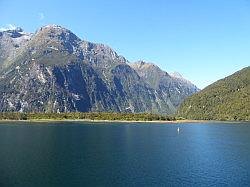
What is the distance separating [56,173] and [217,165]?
49.9m

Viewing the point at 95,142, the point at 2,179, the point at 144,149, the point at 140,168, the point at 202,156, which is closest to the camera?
the point at 2,179

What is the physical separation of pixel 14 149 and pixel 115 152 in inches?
1437

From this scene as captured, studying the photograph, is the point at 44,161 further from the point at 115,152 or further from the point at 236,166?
the point at 236,166

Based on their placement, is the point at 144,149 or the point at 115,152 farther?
the point at 144,149

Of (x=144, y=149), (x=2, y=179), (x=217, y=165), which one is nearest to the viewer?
(x=2, y=179)

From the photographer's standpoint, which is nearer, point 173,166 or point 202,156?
point 173,166

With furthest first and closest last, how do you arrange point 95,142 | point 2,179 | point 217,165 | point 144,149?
point 95,142 < point 144,149 < point 217,165 < point 2,179

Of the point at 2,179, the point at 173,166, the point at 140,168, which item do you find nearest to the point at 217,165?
the point at 173,166

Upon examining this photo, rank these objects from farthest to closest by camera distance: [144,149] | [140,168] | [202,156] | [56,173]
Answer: [144,149] < [202,156] < [140,168] < [56,173]

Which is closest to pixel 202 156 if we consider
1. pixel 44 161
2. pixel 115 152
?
pixel 115 152

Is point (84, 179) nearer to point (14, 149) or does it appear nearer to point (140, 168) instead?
point (140, 168)

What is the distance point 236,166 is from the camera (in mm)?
118562

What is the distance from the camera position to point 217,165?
120 meters

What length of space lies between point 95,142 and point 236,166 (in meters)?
75.2
